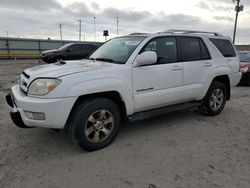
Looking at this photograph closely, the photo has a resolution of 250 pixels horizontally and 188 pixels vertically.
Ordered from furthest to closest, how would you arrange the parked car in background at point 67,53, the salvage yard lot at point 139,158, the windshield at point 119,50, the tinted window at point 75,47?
the tinted window at point 75,47, the parked car in background at point 67,53, the windshield at point 119,50, the salvage yard lot at point 139,158

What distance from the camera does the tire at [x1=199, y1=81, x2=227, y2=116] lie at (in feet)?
17.3

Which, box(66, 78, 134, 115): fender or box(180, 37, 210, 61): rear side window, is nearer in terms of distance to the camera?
box(66, 78, 134, 115): fender

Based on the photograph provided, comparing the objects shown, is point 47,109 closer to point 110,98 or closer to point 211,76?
point 110,98

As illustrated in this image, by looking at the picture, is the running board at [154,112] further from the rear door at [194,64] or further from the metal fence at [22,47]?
the metal fence at [22,47]

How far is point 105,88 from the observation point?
3498mm

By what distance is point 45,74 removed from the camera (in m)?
3.33

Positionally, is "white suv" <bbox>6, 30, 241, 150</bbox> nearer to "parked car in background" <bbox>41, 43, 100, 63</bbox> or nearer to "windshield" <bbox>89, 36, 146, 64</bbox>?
"windshield" <bbox>89, 36, 146, 64</bbox>

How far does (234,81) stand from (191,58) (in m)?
1.66

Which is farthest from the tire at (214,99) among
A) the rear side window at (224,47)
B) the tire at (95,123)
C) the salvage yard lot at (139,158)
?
the tire at (95,123)

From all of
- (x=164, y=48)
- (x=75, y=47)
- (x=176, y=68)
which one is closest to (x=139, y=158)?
(x=176, y=68)

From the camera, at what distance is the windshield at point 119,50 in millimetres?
4055

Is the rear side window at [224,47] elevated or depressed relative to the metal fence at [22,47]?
depressed

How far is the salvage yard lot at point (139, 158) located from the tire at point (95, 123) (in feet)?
0.54

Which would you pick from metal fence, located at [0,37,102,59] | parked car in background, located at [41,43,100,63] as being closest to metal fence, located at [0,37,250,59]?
metal fence, located at [0,37,102,59]
